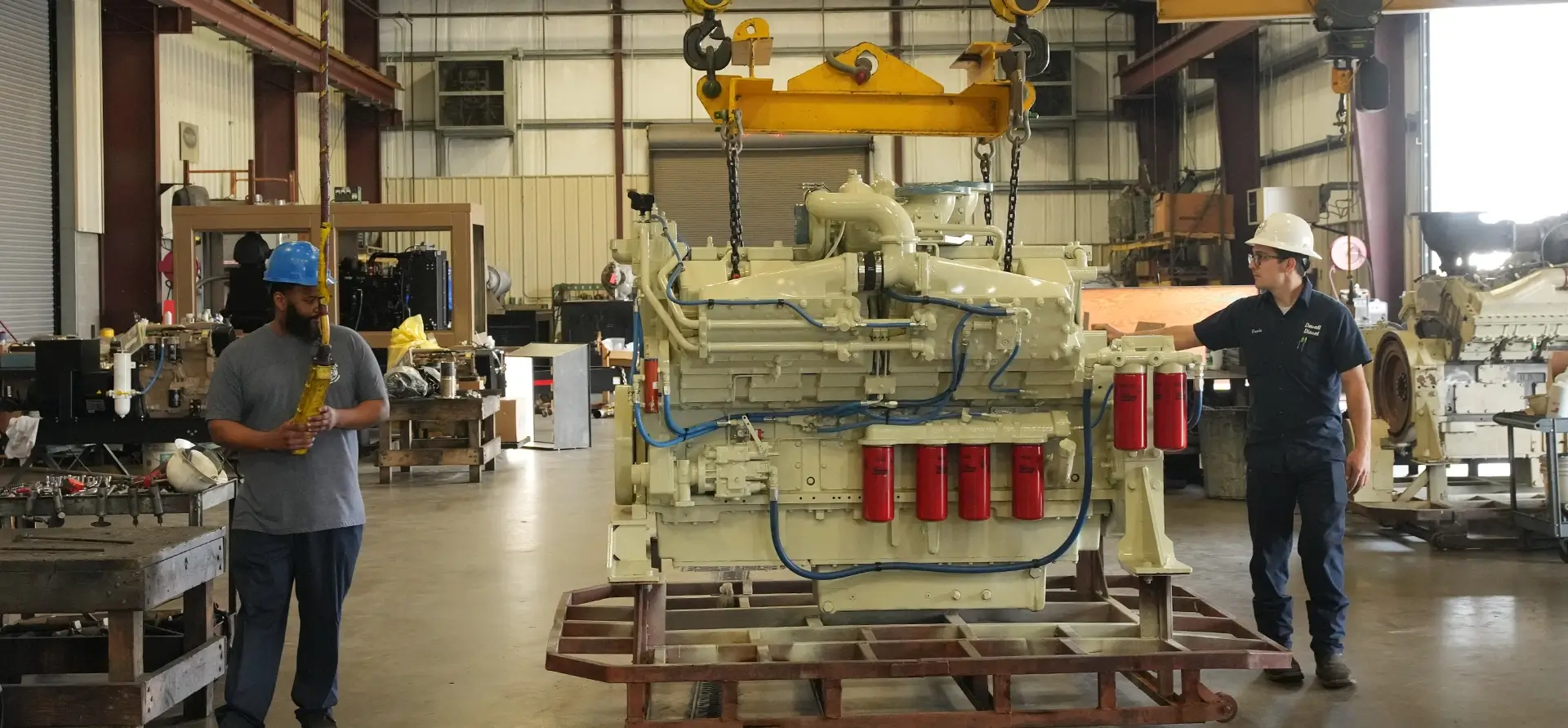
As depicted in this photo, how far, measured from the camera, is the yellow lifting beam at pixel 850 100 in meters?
3.98

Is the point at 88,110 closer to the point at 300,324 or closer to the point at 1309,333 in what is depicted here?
the point at 300,324

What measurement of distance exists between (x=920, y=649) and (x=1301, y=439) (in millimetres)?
1412

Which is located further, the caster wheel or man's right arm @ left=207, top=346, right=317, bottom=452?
the caster wheel

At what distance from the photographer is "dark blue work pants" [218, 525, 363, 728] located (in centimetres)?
332

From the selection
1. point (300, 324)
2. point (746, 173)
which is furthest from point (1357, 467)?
point (746, 173)

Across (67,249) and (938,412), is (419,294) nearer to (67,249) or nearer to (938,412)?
(67,249)

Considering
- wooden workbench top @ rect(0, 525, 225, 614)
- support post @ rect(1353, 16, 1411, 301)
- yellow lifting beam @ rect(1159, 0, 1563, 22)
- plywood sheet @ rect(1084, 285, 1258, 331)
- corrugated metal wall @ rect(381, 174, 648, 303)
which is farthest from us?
corrugated metal wall @ rect(381, 174, 648, 303)

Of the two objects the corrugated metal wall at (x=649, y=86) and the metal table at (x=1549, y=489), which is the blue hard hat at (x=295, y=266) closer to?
the metal table at (x=1549, y=489)

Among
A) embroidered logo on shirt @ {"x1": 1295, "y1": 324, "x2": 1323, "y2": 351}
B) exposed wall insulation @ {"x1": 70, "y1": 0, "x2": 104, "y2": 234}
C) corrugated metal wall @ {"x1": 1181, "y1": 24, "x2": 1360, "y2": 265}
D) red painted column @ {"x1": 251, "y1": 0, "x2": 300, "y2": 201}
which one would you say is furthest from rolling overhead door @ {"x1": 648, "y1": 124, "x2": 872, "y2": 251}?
embroidered logo on shirt @ {"x1": 1295, "y1": 324, "x2": 1323, "y2": 351}

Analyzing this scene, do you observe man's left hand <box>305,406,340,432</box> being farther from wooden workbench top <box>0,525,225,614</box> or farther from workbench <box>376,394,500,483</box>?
workbench <box>376,394,500,483</box>

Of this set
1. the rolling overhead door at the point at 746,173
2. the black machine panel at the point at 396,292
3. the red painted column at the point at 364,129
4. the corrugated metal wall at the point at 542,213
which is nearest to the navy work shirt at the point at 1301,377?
the black machine panel at the point at 396,292

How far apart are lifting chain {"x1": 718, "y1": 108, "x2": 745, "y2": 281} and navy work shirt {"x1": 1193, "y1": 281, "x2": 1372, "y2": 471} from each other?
1.76 m

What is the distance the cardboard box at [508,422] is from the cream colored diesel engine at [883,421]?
7.02 meters

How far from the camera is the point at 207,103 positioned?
1405 centimetres
